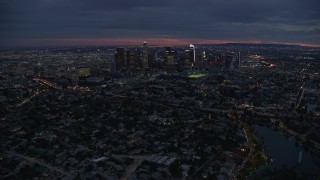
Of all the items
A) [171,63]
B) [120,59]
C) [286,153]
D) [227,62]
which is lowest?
[286,153]

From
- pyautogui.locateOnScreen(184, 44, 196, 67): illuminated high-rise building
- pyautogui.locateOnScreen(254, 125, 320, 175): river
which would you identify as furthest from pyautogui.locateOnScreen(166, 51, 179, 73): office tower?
pyautogui.locateOnScreen(254, 125, 320, 175): river

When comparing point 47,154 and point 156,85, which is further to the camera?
point 156,85

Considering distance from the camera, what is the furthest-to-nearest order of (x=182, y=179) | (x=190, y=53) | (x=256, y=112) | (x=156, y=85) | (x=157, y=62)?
(x=190, y=53)
(x=157, y=62)
(x=156, y=85)
(x=256, y=112)
(x=182, y=179)

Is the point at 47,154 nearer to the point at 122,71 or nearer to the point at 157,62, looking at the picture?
the point at 122,71

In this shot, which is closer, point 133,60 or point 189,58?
point 133,60

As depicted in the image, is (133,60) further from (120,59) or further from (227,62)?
(227,62)

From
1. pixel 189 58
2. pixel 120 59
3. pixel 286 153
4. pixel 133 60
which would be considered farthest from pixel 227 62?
pixel 286 153

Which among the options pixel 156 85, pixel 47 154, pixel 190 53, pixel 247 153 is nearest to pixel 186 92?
pixel 156 85

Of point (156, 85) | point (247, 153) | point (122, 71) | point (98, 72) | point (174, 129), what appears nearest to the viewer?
point (247, 153)
